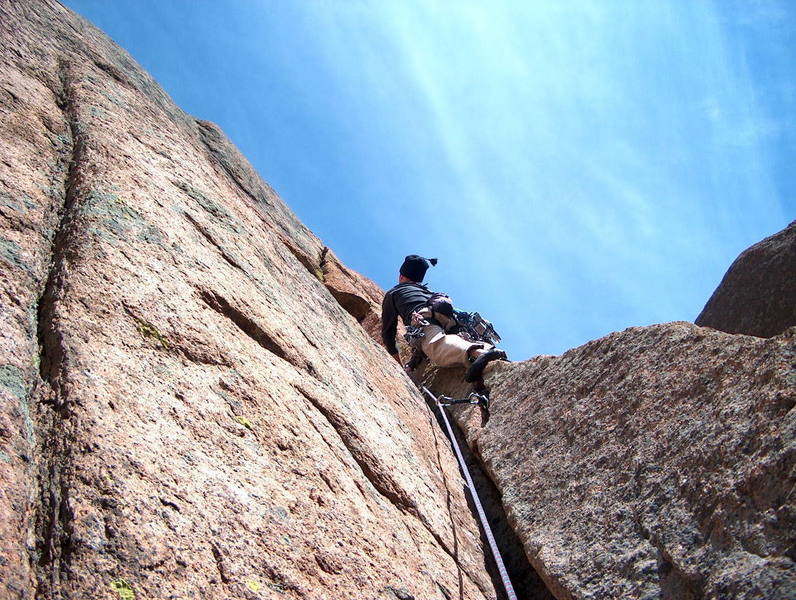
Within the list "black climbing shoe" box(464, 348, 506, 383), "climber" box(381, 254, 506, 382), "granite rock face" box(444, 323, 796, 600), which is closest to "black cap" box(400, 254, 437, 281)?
"climber" box(381, 254, 506, 382)

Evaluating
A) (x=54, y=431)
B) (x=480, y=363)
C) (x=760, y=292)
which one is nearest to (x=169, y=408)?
(x=54, y=431)

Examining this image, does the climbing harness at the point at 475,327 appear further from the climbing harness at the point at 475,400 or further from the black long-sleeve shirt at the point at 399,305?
the climbing harness at the point at 475,400

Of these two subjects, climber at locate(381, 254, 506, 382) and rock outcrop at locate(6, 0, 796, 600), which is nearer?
rock outcrop at locate(6, 0, 796, 600)

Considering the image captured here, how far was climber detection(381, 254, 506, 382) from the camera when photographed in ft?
23.1

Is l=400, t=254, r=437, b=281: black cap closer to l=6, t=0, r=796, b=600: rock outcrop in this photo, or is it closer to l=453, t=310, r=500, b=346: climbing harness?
l=453, t=310, r=500, b=346: climbing harness

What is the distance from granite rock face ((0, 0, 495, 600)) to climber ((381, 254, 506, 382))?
159cm

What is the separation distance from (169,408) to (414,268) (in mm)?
8200

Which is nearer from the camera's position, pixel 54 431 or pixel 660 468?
pixel 54 431

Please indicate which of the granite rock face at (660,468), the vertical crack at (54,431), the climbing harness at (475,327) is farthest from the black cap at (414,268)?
the vertical crack at (54,431)

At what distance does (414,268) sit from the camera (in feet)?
35.0

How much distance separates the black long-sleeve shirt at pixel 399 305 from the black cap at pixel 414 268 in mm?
638

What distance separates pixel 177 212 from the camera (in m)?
4.38

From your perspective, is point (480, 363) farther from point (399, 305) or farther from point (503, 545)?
point (399, 305)

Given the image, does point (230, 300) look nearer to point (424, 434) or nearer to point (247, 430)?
point (247, 430)
